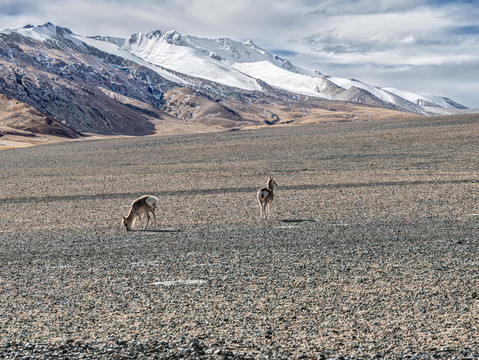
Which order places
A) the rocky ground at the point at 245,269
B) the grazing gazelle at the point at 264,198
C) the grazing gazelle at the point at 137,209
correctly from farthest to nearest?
1. the grazing gazelle at the point at 264,198
2. the grazing gazelle at the point at 137,209
3. the rocky ground at the point at 245,269

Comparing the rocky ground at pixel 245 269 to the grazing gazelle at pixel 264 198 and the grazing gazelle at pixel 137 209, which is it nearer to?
the grazing gazelle at pixel 264 198

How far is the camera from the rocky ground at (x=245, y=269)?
765cm

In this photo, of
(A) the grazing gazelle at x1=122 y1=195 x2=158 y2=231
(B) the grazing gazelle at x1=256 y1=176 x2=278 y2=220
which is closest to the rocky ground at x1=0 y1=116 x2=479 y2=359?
(B) the grazing gazelle at x1=256 y1=176 x2=278 y2=220

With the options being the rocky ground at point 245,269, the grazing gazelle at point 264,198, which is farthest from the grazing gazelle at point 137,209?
the grazing gazelle at point 264,198

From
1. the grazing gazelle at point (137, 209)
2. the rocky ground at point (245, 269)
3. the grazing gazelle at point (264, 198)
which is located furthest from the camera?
the grazing gazelle at point (264, 198)

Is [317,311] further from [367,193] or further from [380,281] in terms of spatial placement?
[367,193]

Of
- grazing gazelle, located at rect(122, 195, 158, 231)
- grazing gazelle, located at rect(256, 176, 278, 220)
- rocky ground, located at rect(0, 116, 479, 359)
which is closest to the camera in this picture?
rocky ground, located at rect(0, 116, 479, 359)

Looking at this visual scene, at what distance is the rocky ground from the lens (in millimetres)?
7648

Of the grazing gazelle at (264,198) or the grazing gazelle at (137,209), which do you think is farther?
the grazing gazelle at (264,198)

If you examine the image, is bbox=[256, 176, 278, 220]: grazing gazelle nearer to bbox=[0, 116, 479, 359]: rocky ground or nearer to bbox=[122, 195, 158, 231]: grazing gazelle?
bbox=[0, 116, 479, 359]: rocky ground

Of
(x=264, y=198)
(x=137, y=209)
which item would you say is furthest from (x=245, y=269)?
(x=264, y=198)

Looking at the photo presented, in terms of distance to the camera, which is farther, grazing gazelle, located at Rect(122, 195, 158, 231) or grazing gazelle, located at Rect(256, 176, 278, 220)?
grazing gazelle, located at Rect(256, 176, 278, 220)

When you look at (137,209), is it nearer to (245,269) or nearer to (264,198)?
(264,198)

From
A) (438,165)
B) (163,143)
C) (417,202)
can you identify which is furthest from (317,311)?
(163,143)
